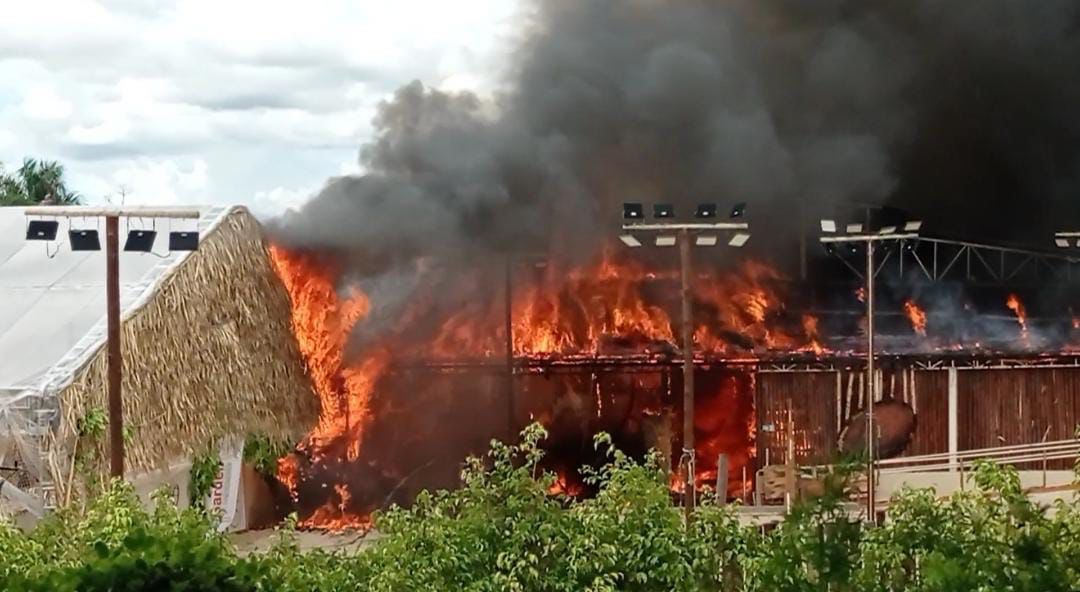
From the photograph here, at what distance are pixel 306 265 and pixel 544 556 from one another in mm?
11588

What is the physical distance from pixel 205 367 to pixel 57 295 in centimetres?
183

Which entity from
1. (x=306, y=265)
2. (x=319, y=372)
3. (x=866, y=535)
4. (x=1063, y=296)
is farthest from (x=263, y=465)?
(x=1063, y=296)

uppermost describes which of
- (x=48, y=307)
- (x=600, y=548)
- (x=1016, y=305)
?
(x=48, y=307)

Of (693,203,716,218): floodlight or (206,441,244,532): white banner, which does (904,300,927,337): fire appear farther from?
(206,441,244,532): white banner

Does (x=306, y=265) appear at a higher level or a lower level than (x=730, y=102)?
lower

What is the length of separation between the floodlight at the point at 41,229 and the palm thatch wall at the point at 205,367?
55.3 inches

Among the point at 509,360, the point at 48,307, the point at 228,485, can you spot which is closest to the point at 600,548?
the point at 48,307

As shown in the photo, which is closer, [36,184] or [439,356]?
[439,356]

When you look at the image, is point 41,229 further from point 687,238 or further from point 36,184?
point 36,184

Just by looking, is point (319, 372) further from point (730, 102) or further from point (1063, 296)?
point (1063, 296)

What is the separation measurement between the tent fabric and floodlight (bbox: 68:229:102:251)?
139 centimetres

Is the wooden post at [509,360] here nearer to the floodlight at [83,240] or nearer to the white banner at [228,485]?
the white banner at [228,485]

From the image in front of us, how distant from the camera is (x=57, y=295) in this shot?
45.2 feet

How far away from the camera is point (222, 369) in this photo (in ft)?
47.1
